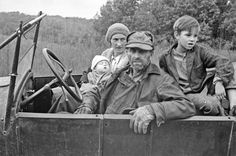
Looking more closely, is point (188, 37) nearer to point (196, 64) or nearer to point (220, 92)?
point (196, 64)

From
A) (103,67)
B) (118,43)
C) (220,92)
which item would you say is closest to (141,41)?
(220,92)

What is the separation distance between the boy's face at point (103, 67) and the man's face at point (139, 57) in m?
0.93

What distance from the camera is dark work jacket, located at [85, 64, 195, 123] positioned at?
1974 millimetres

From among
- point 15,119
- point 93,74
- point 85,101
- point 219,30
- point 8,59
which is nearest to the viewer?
point 15,119

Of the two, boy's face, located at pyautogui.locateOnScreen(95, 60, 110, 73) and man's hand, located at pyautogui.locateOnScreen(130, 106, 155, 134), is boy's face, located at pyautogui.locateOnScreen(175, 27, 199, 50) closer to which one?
boy's face, located at pyautogui.locateOnScreen(95, 60, 110, 73)

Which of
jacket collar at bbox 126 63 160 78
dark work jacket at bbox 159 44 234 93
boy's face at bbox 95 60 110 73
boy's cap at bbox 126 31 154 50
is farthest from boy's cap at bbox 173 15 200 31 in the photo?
boy's face at bbox 95 60 110 73

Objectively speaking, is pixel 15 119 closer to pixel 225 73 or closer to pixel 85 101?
pixel 85 101

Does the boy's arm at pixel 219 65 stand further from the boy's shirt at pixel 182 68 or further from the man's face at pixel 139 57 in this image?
the man's face at pixel 139 57

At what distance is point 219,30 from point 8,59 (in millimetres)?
19357

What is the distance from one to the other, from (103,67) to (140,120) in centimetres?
146

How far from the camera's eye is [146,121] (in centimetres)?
185

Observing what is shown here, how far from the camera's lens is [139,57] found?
2.28 meters

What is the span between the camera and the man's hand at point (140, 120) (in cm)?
184

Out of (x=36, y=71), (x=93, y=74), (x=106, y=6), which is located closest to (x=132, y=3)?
(x=106, y=6)
